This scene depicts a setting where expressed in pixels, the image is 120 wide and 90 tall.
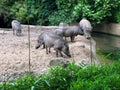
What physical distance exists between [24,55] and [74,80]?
5702mm

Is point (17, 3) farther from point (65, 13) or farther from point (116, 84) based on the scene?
point (116, 84)

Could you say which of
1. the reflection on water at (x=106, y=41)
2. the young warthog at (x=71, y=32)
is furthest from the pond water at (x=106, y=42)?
the young warthog at (x=71, y=32)

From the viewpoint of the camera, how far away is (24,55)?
8.90 m

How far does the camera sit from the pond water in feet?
39.3

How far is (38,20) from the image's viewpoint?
646 inches

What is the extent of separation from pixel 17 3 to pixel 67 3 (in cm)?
239

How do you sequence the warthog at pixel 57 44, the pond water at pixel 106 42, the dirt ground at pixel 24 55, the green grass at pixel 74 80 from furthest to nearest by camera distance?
the pond water at pixel 106 42, the warthog at pixel 57 44, the dirt ground at pixel 24 55, the green grass at pixel 74 80

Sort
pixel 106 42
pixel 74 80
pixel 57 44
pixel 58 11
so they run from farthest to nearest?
pixel 58 11, pixel 106 42, pixel 57 44, pixel 74 80

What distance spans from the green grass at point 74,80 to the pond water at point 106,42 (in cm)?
821

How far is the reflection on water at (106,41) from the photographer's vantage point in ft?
40.0

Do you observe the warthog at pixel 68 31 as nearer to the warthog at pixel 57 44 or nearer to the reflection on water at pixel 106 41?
the reflection on water at pixel 106 41

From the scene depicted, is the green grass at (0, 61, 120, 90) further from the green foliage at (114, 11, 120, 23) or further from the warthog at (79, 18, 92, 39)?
the green foliage at (114, 11, 120, 23)

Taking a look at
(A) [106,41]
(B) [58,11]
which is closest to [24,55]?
(A) [106,41]

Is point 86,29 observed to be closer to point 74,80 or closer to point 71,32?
point 71,32
